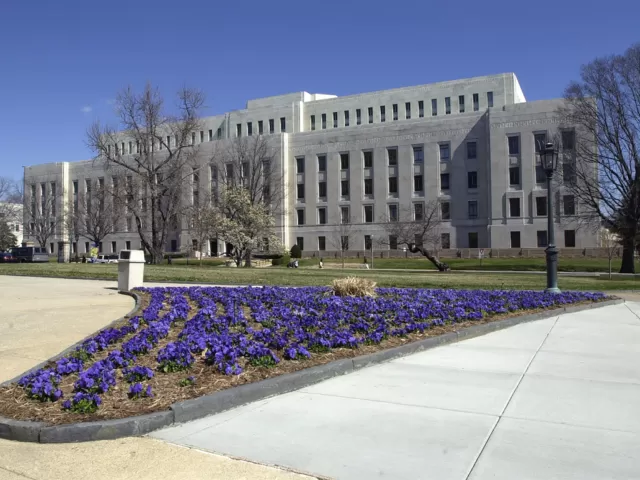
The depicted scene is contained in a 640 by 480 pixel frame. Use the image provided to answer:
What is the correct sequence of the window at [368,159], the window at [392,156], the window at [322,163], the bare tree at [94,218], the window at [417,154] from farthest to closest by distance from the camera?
the bare tree at [94,218], the window at [322,163], the window at [368,159], the window at [392,156], the window at [417,154]

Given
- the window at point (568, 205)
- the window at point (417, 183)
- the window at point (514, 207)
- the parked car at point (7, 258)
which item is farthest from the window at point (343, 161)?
the parked car at point (7, 258)

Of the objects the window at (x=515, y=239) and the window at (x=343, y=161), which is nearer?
the window at (x=515, y=239)

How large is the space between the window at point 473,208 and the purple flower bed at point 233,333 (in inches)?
2241

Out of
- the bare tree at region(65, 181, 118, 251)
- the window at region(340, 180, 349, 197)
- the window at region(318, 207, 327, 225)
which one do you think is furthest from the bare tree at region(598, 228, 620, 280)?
the bare tree at region(65, 181, 118, 251)

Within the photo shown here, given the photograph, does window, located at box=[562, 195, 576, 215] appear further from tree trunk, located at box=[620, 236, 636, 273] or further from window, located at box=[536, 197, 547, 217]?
tree trunk, located at box=[620, 236, 636, 273]

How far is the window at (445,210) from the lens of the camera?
70250mm

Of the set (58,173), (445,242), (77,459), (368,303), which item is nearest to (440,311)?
(368,303)

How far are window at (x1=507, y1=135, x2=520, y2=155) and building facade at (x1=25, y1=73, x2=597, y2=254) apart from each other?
0.39 feet

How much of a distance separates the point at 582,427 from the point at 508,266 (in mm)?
44254

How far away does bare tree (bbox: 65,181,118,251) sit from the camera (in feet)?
261

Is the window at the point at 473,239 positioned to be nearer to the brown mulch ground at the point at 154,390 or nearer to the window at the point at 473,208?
the window at the point at 473,208

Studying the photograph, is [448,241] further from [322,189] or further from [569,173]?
[569,173]

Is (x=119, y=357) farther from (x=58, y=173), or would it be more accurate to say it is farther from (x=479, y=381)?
(x=58, y=173)

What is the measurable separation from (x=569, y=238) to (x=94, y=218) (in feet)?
218
